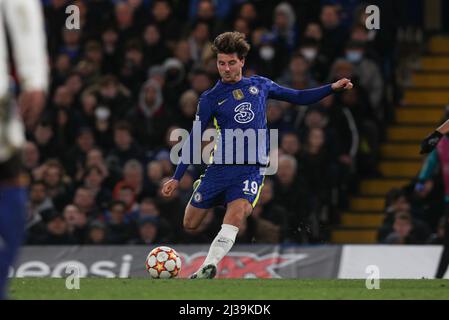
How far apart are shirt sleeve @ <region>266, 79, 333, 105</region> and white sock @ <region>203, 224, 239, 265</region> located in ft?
4.27

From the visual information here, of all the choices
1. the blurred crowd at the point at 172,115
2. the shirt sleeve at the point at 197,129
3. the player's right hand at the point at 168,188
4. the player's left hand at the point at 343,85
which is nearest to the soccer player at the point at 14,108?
the player's right hand at the point at 168,188

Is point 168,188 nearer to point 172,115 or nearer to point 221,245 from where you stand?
point 221,245

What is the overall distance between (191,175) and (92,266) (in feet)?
7.69

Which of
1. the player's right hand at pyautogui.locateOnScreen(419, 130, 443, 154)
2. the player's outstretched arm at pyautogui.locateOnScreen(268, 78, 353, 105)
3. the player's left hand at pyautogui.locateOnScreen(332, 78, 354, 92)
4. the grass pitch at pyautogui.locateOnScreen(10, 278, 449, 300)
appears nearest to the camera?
the grass pitch at pyautogui.locateOnScreen(10, 278, 449, 300)

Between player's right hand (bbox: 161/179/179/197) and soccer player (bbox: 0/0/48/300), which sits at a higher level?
soccer player (bbox: 0/0/48/300)

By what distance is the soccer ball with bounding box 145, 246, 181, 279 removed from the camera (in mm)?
12359

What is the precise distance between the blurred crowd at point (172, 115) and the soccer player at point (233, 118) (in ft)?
14.5

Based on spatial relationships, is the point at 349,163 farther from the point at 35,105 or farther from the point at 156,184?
the point at 35,105

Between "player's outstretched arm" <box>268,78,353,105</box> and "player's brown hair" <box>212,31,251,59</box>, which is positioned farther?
"player's outstretched arm" <box>268,78,353,105</box>

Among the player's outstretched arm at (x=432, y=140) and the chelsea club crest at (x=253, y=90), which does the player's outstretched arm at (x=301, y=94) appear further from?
the player's outstretched arm at (x=432, y=140)

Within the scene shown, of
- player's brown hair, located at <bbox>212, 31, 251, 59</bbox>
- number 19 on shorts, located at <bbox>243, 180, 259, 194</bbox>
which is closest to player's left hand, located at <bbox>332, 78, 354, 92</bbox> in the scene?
player's brown hair, located at <bbox>212, 31, 251, 59</bbox>

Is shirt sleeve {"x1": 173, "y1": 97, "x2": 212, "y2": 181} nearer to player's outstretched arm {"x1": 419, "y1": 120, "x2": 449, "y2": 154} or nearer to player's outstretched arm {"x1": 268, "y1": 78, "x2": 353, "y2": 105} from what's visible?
player's outstretched arm {"x1": 268, "y1": 78, "x2": 353, "y2": 105}

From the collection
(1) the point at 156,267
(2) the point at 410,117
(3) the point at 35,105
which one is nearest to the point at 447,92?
(2) the point at 410,117

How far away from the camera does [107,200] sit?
693 inches
